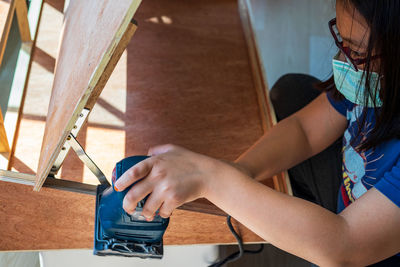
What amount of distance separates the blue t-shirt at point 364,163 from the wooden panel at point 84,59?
0.51 metres

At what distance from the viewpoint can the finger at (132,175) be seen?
680 millimetres

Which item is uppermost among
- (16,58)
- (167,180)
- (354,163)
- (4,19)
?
(4,19)

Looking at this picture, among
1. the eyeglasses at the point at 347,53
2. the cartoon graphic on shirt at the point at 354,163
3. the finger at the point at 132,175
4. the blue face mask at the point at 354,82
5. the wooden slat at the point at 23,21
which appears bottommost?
the cartoon graphic on shirt at the point at 354,163

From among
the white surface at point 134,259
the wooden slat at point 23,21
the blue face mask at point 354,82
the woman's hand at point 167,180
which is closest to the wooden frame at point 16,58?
the wooden slat at point 23,21

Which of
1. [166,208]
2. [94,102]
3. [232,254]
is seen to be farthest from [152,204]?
[232,254]

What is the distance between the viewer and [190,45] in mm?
1400

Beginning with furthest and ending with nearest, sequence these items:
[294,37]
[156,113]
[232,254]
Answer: [294,37] → [156,113] → [232,254]

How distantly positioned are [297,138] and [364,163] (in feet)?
0.54

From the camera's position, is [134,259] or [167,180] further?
[134,259]

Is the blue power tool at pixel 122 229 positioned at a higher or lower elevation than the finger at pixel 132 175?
lower

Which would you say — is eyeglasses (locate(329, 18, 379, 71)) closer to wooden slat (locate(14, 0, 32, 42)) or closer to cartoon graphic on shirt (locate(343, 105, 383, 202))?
cartoon graphic on shirt (locate(343, 105, 383, 202))

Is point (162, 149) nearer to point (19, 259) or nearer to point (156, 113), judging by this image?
point (156, 113)

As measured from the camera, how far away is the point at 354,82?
89cm

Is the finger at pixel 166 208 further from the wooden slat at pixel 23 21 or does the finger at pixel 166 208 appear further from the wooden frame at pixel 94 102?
the wooden slat at pixel 23 21
